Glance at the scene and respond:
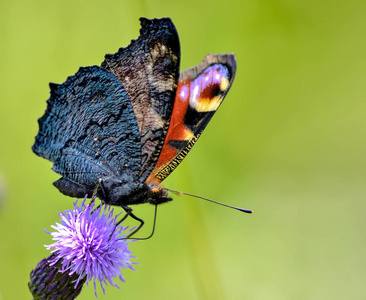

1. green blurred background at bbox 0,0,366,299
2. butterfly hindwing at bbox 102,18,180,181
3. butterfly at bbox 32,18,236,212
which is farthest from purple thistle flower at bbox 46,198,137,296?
green blurred background at bbox 0,0,366,299

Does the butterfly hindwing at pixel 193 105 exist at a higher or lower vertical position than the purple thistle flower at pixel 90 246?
higher

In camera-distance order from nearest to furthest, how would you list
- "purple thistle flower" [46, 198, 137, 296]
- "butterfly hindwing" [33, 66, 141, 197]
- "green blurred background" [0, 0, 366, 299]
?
1. "purple thistle flower" [46, 198, 137, 296]
2. "butterfly hindwing" [33, 66, 141, 197]
3. "green blurred background" [0, 0, 366, 299]

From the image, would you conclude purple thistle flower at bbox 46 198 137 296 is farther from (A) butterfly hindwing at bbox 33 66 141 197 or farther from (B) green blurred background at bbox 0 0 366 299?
(B) green blurred background at bbox 0 0 366 299

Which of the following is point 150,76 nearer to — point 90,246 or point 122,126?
point 122,126

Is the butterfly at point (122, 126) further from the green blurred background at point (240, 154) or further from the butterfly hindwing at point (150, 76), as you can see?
the green blurred background at point (240, 154)

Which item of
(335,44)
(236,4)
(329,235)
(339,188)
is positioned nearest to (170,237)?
(329,235)

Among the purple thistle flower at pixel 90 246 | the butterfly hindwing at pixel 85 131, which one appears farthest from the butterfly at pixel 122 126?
the purple thistle flower at pixel 90 246
